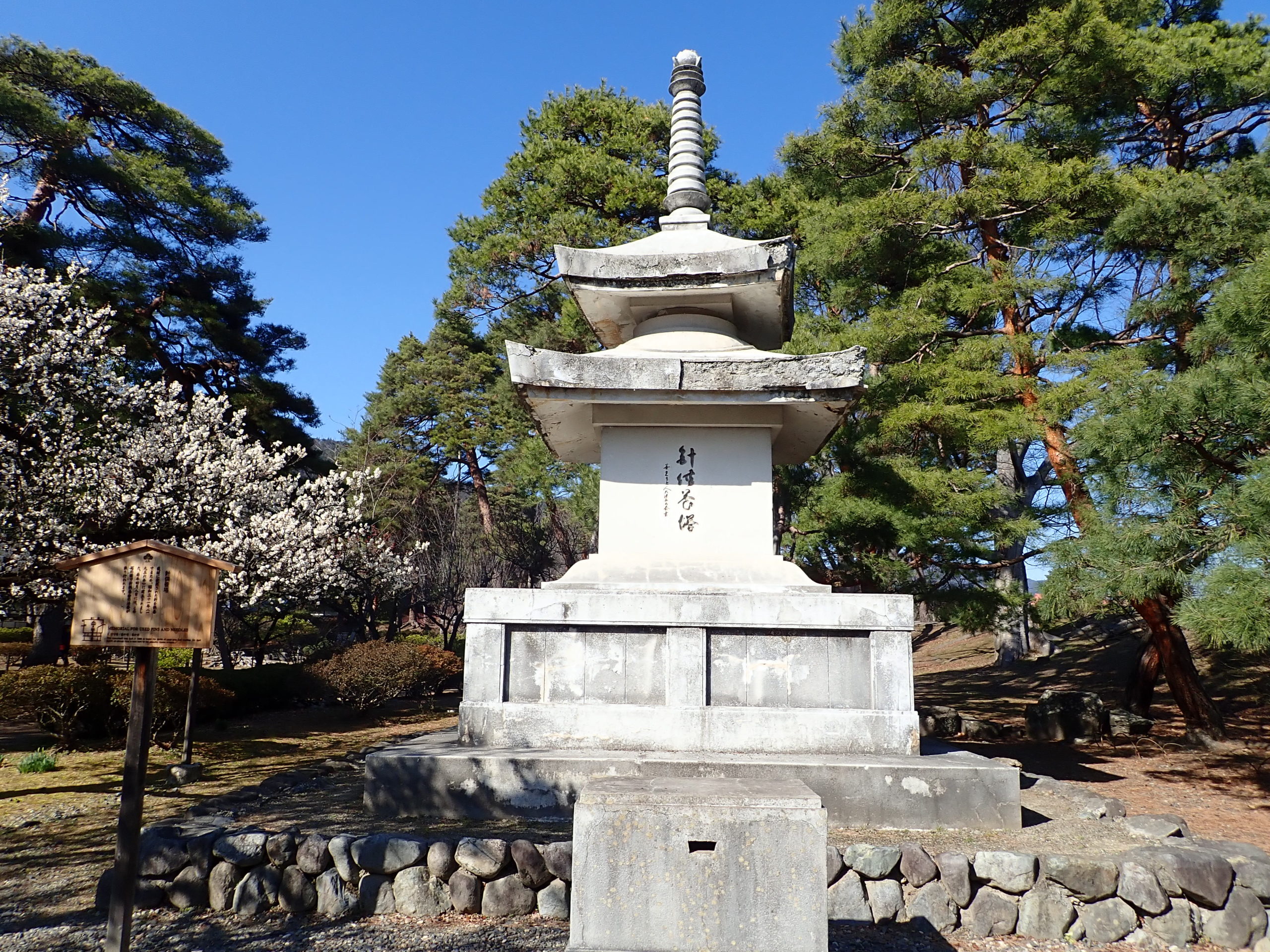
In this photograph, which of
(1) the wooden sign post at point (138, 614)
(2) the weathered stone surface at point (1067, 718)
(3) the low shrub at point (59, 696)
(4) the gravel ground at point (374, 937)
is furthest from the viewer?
(2) the weathered stone surface at point (1067, 718)

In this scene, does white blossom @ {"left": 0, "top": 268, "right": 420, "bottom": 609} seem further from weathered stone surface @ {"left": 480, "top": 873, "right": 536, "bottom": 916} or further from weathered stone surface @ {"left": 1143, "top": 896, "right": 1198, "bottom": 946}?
weathered stone surface @ {"left": 1143, "top": 896, "right": 1198, "bottom": 946}

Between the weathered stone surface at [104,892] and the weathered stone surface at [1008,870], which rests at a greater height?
the weathered stone surface at [1008,870]

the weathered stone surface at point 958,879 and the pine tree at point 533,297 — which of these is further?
the pine tree at point 533,297

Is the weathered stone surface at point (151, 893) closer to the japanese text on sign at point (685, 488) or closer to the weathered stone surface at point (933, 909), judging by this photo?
the weathered stone surface at point (933, 909)

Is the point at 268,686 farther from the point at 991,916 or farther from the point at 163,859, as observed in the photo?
the point at 991,916

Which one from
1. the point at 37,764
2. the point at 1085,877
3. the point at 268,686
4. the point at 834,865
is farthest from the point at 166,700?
the point at 1085,877

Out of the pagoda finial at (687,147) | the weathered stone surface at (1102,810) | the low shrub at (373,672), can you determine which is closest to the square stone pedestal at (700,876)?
the weathered stone surface at (1102,810)

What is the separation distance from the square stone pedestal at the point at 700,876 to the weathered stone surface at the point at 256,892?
2.56 m

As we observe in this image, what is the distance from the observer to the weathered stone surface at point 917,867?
511 cm

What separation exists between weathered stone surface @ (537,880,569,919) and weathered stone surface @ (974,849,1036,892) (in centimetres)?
259

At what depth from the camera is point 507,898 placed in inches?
199

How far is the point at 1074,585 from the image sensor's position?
774 cm

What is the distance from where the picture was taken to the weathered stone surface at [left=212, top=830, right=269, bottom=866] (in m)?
5.16

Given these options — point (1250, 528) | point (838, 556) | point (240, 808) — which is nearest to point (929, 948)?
point (1250, 528)
